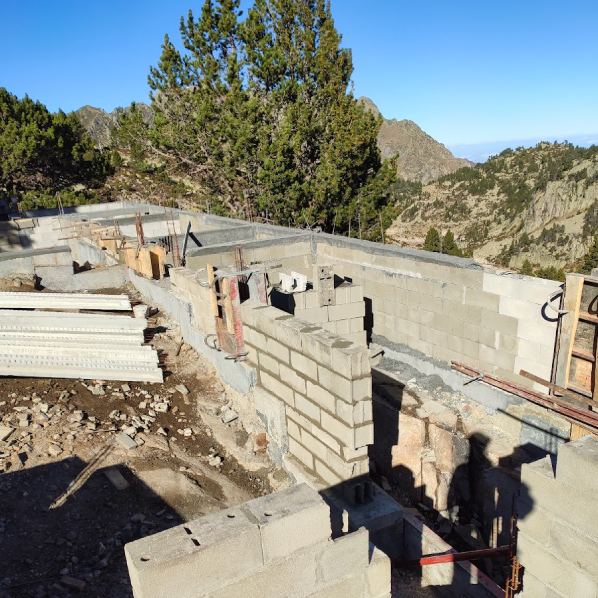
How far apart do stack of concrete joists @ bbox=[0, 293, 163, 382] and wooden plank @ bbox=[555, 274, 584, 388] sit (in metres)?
5.92

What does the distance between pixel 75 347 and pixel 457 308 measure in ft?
20.9

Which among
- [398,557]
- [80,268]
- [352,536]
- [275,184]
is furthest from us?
[275,184]

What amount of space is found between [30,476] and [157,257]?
6.46 meters

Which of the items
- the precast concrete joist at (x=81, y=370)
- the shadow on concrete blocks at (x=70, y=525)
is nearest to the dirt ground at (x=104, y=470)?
the shadow on concrete blocks at (x=70, y=525)

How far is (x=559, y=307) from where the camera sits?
675 cm

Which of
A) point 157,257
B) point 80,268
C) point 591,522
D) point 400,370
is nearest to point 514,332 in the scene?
point 400,370

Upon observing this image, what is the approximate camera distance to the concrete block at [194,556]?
8.27ft

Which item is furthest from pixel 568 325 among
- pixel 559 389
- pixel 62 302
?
pixel 62 302

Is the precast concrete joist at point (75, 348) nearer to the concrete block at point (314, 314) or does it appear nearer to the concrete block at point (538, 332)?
the concrete block at point (314, 314)

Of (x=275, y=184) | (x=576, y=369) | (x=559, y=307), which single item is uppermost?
(x=275, y=184)

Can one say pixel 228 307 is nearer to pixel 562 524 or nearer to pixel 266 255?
pixel 562 524

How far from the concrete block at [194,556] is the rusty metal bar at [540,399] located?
5.34 metres

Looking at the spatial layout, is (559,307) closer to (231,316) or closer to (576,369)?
(576,369)

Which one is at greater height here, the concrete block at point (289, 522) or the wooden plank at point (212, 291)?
the wooden plank at point (212, 291)
